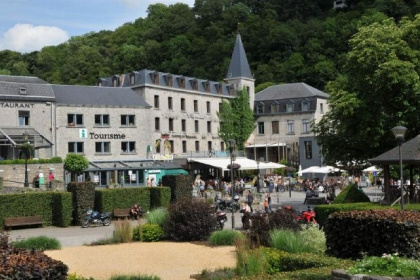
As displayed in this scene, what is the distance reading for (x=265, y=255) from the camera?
13.4 m

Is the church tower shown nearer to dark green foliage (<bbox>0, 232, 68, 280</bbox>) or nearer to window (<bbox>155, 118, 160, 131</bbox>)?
window (<bbox>155, 118, 160, 131</bbox>)

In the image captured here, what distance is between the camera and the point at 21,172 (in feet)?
123

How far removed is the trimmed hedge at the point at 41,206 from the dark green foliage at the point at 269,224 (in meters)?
12.7

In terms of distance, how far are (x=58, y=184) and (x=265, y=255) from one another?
946 inches

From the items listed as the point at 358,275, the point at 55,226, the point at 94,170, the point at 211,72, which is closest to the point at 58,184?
the point at 55,226

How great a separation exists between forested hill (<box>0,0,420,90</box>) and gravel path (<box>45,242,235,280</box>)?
62.5 m

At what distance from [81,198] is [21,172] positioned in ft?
35.9

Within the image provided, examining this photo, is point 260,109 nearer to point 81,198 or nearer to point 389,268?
point 81,198

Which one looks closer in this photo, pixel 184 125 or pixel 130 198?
pixel 130 198

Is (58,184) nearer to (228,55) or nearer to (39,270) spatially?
(39,270)

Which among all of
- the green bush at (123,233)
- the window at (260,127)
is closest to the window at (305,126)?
the window at (260,127)

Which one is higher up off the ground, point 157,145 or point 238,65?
point 238,65

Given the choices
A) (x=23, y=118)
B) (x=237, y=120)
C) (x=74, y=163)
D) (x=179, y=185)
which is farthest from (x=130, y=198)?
(x=237, y=120)

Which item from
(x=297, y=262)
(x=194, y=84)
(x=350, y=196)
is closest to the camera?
(x=297, y=262)
